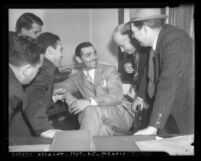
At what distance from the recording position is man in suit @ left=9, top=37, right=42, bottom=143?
213cm

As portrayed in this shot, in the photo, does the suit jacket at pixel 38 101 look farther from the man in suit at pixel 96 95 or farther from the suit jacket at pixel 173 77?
the suit jacket at pixel 173 77

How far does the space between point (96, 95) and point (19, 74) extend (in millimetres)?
574

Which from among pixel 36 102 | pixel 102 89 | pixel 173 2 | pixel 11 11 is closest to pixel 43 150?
pixel 36 102

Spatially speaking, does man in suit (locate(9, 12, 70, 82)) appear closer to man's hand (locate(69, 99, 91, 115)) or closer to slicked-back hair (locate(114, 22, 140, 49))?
man's hand (locate(69, 99, 91, 115))

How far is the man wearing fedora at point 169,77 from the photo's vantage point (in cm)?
212

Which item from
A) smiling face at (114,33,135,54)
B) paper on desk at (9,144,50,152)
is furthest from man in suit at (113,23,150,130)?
paper on desk at (9,144,50,152)

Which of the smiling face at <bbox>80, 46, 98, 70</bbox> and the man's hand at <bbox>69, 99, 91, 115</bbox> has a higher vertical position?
the smiling face at <bbox>80, 46, 98, 70</bbox>

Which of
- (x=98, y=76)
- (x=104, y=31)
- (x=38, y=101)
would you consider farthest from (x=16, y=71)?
(x=104, y=31)

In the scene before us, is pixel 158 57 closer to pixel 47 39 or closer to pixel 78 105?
pixel 78 105

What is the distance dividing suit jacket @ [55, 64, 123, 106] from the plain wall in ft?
0.28

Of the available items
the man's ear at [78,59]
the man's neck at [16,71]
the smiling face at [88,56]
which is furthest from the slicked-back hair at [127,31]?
the man's neck at [16,71]

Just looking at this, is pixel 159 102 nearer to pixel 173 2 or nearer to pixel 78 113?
pixel 78 113

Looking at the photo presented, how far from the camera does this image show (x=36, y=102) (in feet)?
7.02

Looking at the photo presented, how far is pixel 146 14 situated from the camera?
7.00 feet
